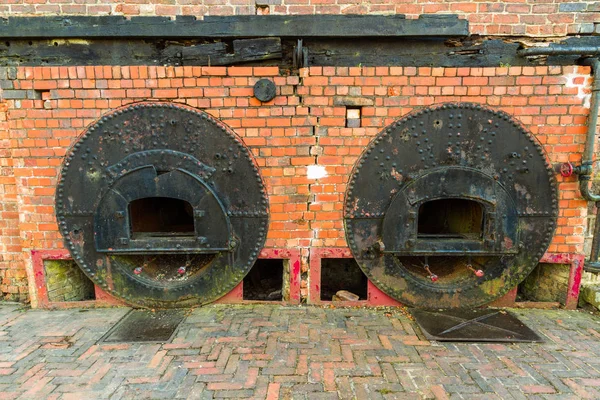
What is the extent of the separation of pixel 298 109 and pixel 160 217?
2.23 meters

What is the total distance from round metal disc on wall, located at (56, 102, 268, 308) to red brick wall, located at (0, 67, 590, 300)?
154 mm

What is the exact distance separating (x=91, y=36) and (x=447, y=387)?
13.6 ft

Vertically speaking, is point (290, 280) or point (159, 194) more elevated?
point (159, 194)

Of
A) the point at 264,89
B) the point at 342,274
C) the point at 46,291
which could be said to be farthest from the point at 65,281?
the point at 342,274

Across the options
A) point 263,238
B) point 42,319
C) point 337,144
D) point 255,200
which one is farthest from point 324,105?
point 42,319

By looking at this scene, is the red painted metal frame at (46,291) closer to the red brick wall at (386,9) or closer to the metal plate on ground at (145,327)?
the metal plate on ground at (145,327)

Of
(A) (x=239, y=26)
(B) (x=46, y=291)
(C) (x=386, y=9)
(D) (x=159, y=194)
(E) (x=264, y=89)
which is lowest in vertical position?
(B) (x=46, y=291)

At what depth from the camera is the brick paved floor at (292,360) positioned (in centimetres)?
220

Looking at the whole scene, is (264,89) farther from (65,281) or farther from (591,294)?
(591,294)

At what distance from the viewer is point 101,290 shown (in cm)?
339

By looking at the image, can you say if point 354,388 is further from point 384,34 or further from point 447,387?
point 384,34

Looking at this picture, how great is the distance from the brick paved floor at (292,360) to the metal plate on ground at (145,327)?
0.09 meters

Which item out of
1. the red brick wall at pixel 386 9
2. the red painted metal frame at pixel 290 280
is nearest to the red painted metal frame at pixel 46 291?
the red painted metal frame at pixel 290 280

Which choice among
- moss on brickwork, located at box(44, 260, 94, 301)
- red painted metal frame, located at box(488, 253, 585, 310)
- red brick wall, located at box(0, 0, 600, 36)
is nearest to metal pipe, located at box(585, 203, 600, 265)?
red painted metal frame, located at box(488, 253, 585, 310)
